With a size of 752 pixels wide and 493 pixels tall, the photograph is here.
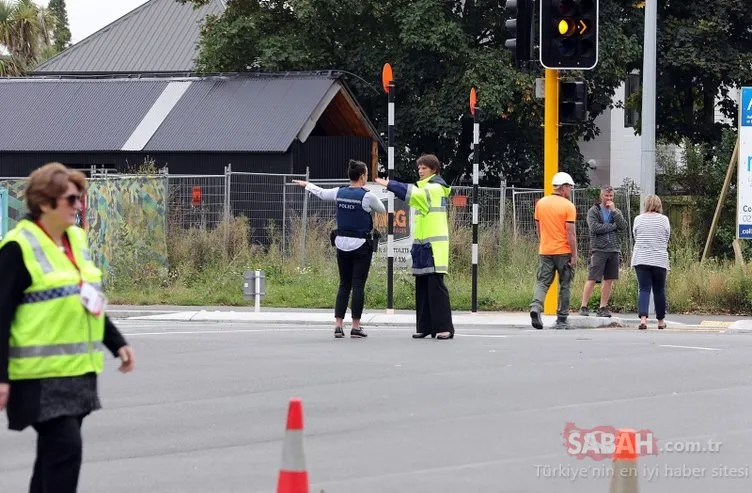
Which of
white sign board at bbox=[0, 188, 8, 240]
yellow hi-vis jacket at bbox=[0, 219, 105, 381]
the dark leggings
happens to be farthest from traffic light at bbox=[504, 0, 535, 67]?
yellow hi-vis jacket at bbox=[0, 219, 105, 381]

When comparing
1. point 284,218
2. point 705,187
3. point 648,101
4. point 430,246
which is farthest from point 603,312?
point 705,187

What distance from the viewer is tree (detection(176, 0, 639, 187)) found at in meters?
32.7

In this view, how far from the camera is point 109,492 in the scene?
24.4ft

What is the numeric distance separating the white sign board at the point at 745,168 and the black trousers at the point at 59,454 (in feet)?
50.8

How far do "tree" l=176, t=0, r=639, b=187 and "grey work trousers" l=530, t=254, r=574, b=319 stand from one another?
15.9 meters

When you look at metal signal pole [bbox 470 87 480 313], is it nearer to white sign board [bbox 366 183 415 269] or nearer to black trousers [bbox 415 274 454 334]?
black trousers [bbox 415 274 454 334]

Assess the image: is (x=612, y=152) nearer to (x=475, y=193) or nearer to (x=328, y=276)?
(x=328, y=276)

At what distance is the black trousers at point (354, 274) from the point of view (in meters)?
14.2

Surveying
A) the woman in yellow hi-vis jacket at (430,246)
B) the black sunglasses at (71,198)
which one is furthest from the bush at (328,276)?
the black sunglasses at (71,198)

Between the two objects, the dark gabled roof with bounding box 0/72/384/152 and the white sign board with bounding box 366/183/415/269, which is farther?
the dark gabled roof with bounding box 0/72/384/152

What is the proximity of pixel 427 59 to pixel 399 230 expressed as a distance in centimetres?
1077

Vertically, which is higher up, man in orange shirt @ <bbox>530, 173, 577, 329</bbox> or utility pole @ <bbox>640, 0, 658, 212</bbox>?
utility pole @ <bbox>640, 0, 658, 212</bbox>

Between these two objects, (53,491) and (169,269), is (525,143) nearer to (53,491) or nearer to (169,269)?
(169,269)

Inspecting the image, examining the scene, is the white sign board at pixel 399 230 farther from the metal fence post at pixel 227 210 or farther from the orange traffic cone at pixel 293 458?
the orange traffic cone at pixel 293 458
